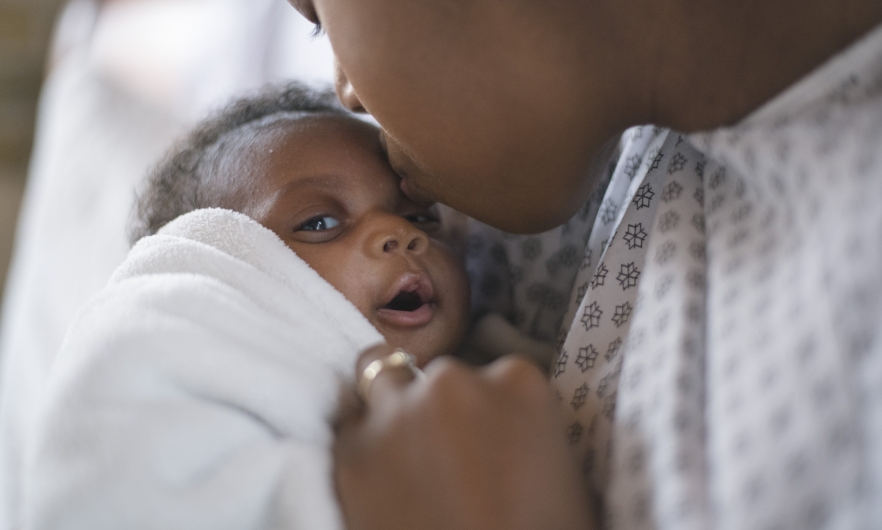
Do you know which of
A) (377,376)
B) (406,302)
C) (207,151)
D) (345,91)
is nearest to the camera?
(377,376)

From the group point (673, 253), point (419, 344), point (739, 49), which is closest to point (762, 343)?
point (673, 253)

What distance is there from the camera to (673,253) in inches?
27.1

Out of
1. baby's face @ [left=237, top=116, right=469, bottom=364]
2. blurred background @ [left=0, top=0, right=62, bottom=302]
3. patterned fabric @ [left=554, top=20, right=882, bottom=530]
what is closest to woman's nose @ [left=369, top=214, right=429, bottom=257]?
baby's face @ [left=237, top=116, right=469, bottom=364]

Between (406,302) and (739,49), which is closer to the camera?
(739,49)

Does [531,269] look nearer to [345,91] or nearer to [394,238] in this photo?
[394,238]

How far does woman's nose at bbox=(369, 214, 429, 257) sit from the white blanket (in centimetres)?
16

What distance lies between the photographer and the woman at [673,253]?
1.71 feet

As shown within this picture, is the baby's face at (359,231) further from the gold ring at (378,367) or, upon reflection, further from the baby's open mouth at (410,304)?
the gold ring at (378,367)

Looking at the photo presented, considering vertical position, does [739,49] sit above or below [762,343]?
above

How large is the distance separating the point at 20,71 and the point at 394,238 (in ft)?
9.57

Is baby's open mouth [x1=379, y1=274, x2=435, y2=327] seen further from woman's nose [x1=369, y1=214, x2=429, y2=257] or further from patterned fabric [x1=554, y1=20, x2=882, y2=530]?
patterned fabric [x1=554, y1=20, x2=882, y2=530]

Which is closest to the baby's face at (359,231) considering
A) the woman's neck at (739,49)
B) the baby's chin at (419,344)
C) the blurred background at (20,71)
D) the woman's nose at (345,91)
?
the baby's chin at (419,344)

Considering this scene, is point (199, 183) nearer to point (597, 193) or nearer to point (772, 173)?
point (597, 193)

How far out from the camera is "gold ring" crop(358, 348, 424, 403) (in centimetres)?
69
